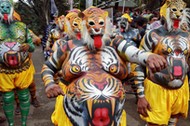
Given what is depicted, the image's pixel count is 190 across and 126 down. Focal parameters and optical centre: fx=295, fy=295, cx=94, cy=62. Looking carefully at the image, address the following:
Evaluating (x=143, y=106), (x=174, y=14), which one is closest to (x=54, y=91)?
(x=143, y=106)

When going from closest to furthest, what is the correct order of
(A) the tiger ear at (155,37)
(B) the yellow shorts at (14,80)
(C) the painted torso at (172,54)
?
1. (C) the painted torso at (172,54)
2. (A) the tiger ear at (155,37)
3. (B) the yellow shorts at (14,80)

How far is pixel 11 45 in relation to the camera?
3.85 meters

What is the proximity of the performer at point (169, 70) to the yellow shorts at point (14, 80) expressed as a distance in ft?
5.58

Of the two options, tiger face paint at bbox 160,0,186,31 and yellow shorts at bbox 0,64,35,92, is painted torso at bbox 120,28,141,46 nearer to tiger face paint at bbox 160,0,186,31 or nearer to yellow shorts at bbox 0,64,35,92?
yellow shorts at bbox 0,64,35,92

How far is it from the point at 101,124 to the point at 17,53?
6.87 ft

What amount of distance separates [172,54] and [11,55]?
→ 2.04 meters

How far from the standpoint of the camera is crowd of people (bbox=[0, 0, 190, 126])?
2238 millimetres

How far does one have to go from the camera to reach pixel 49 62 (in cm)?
259

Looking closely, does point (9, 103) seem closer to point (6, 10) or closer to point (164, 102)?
point (6, 10)

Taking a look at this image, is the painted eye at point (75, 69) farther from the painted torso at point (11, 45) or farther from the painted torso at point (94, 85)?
the painted torso at point (11, 45)

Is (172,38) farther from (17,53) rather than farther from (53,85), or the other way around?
(17,53)

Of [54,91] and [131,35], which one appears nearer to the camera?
[54,91]

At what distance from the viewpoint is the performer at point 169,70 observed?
3150 millimetres

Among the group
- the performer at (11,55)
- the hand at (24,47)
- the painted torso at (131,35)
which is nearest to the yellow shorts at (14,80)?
the performer at (11,55)
